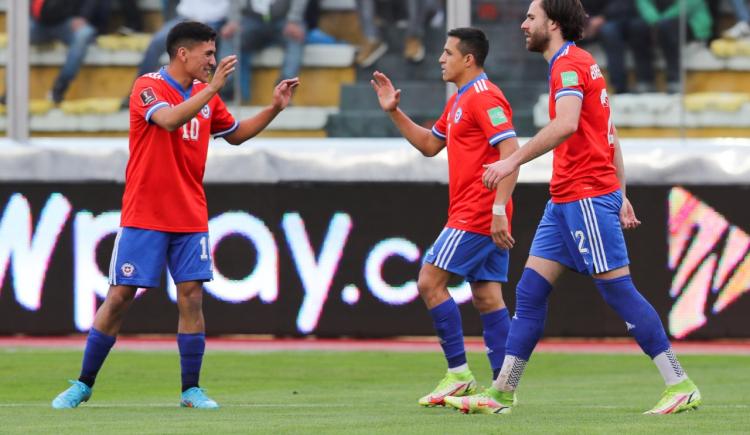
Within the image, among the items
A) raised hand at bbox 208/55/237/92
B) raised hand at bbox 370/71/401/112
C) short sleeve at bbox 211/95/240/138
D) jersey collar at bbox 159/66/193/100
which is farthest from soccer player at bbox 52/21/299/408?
raised hand at bbox 370/71/401/112

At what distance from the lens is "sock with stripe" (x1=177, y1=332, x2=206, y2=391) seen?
24.8 ft

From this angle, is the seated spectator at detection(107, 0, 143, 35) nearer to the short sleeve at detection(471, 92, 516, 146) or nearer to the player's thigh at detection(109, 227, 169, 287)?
the player's thigh at detection(109, 227, 169, 287)

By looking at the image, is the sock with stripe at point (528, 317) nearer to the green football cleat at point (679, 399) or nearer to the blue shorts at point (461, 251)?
the green football cleat at point (679, 399)

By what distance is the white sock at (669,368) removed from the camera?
680 cm

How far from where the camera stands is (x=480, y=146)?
25.2ft

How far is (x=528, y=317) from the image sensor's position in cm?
691

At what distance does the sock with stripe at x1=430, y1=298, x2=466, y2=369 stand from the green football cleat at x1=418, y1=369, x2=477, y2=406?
68 millimetres

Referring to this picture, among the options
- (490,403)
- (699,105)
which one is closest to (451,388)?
(490,403)

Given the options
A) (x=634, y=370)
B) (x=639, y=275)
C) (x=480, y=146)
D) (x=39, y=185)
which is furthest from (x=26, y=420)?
(x=639, y=275)

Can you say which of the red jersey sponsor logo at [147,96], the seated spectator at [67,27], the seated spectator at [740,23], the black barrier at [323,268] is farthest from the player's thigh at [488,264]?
the seated spectator at [67,27]

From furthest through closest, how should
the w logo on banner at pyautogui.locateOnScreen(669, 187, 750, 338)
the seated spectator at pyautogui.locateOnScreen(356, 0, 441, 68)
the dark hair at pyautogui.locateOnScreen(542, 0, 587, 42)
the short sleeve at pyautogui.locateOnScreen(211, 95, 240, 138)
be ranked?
the seated spectator at pyautogui.locateOnScreen(356, 0, 441, 68) → the w logo on banner at pyautogui.locateOnScreen(669, 187, 750, 338) → the short sleeve at pyautogui.locateOnScreen(211, 95, 240, 138) → the dark hair at pyautogui.locateOnScreen(542, 0, 587, 42)

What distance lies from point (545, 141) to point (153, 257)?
2.21 metres

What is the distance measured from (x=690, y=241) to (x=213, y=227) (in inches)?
158

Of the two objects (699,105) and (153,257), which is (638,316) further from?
(699,105)
